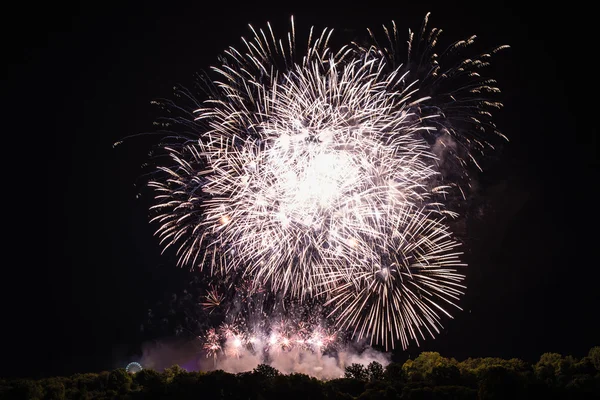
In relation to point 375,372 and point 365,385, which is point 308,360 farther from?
point 365,385

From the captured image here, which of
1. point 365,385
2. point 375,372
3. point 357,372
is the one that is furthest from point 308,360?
point 365,385

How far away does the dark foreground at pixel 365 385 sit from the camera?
32.1 meters

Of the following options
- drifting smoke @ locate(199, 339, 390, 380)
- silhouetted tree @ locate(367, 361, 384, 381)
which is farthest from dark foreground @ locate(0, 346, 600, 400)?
drifting smoke @ locate(199, 339, 390, 380)

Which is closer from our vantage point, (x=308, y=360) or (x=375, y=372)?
(x=375, y=372)

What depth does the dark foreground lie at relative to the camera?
32.1 m

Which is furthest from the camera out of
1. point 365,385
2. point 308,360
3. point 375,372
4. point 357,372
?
point 308,360

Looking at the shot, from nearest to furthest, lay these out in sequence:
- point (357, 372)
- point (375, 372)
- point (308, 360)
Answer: point (375, 372), point (357, 372), point (308, 360)

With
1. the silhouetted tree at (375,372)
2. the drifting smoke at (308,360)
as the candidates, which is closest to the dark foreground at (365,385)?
the silhouetted tree at (375,372)

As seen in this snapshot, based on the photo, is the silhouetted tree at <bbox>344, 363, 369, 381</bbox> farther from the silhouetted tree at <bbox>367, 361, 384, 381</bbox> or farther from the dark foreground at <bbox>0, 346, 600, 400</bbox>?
the silhouetted tree at <bbox>367, 361, 384, 381</bbox>

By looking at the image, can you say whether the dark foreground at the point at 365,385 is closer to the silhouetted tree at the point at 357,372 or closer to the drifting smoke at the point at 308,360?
the silhouetted tree at the point at 357,372

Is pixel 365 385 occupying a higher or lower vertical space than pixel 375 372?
lower

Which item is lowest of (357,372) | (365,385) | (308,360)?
(308,360)

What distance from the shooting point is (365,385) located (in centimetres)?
3678

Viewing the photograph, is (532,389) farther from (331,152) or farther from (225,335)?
(225,335)
